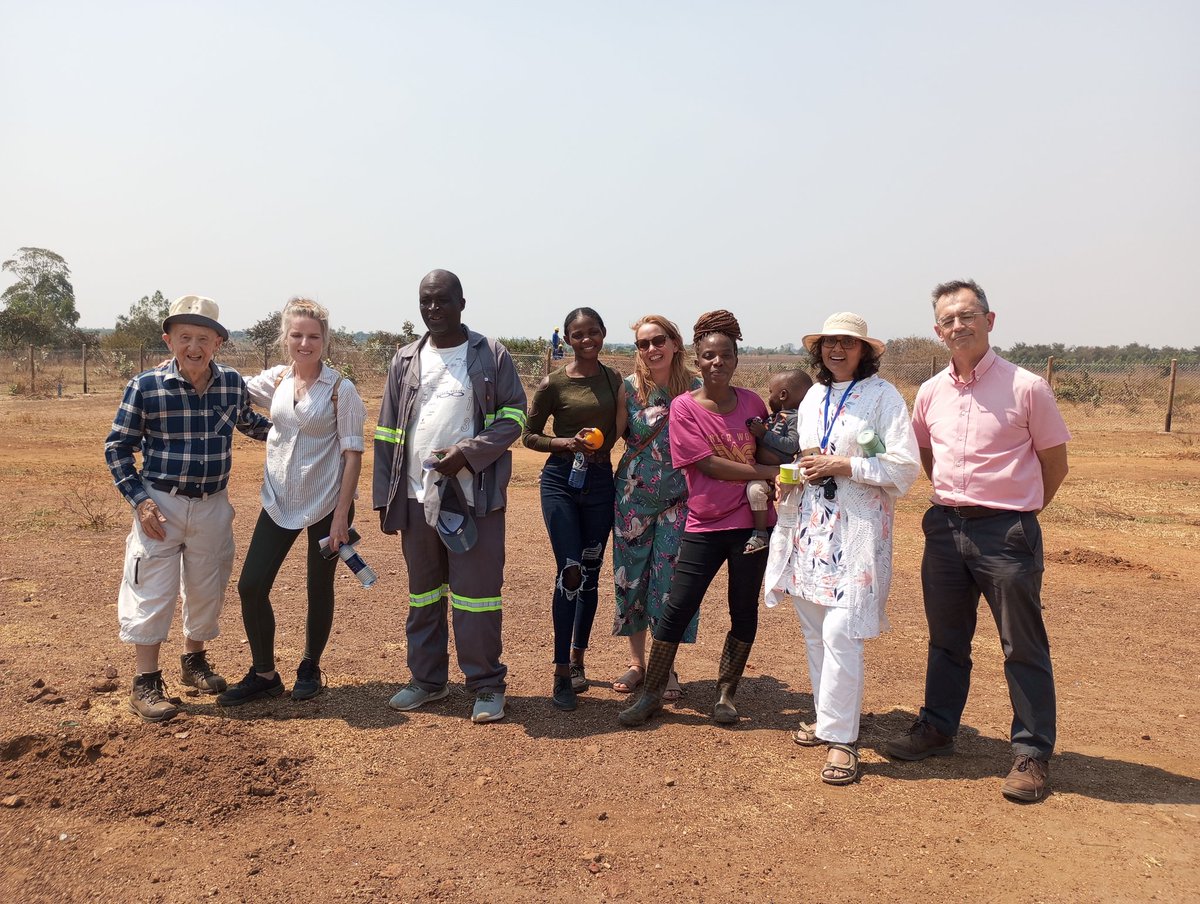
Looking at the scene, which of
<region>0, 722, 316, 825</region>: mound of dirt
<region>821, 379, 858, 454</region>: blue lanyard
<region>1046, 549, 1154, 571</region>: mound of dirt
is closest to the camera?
<region>0, 722, 316, 825</region>: mound of dirt

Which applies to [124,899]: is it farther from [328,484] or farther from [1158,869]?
[1158,869]

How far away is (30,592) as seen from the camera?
6.42 metres

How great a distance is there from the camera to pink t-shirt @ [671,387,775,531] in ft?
14.0

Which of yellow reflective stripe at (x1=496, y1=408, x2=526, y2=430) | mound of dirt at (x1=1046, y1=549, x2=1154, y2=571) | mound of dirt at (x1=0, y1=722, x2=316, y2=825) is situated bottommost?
mound of dirt at (x1=0, y1=722, x2=316, y2=825)

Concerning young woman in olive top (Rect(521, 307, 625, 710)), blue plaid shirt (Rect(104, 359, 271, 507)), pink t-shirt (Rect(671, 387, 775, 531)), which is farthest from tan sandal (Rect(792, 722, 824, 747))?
blue plaid shirt (Rect(104, 359, 271, 507))

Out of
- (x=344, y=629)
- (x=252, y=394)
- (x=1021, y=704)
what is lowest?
(x=344, y=629)

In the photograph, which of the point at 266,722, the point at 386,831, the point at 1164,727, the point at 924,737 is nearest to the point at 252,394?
the point at 266,722

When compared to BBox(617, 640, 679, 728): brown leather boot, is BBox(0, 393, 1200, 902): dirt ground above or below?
below

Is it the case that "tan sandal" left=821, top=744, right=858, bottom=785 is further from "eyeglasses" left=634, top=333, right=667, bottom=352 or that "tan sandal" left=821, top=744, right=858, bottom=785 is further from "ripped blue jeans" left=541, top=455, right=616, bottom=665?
"eyeglasses" left=634, top=333, right=667, bottom=352

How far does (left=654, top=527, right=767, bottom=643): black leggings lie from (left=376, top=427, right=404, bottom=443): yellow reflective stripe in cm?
143

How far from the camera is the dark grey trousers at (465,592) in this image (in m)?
4.47

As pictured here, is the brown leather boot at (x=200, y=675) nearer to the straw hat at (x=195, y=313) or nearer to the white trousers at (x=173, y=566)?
the white trousers at (x=173, y=566)

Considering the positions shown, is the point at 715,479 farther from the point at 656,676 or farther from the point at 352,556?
the point at 352,556

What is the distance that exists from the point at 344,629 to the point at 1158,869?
14.9 feet
